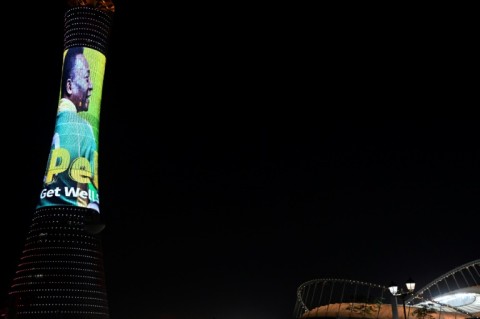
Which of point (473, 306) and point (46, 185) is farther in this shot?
point (46, 185)

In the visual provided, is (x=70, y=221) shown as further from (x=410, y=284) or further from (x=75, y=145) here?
(x=410, y=284)

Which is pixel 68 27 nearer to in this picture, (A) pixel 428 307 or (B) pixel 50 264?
(B) pixel 50 264

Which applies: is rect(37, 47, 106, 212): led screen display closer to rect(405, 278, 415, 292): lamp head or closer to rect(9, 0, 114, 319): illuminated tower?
rect(9, 0, 114, 319): illuminated tower

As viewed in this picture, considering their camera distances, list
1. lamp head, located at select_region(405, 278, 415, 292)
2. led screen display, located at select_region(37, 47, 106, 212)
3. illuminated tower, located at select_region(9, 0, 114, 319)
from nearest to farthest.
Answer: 1. lamp head, located at select_region(405, 278, 415, 292)
2. led screen display, located at select_region(37, 47, 106, 212)
3. illuminated tower, located at select_region(9, 0, 114, 319)

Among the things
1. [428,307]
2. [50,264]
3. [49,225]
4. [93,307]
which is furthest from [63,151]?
[428,307]

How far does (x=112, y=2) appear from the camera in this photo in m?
91.6

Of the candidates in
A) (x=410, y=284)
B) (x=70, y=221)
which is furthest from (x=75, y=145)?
(x=410, y=284)

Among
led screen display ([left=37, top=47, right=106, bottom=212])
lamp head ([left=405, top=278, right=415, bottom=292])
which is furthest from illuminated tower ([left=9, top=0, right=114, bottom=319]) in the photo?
lamp head ([left=405, top=278, right=415, bottom=292])

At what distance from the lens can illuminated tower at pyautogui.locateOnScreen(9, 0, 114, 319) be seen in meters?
74.9

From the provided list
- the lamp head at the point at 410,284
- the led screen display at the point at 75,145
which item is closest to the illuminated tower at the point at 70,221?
the led screen display at the point at 75,145

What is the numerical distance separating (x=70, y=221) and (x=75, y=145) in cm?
1030

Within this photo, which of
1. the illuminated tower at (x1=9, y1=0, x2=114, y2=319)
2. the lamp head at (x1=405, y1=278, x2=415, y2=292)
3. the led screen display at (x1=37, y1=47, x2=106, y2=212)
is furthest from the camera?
the illuminated tower at (x1=9, y1=0, x2=114, y2=319)

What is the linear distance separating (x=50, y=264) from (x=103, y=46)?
1259 inches

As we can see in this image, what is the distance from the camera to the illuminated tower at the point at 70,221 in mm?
74938
